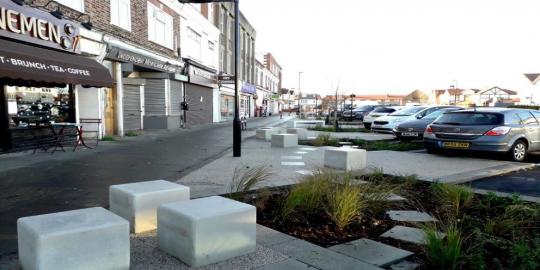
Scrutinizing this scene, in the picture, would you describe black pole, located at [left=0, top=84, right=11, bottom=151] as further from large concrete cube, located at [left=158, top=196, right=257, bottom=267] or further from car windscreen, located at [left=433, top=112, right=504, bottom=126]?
car windscreen, located at [left=433, top=112, right=504, bottom=126]

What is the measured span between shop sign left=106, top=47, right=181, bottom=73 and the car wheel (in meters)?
13.8

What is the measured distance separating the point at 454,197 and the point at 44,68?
9853 millimetres

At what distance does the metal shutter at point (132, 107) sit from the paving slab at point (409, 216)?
52.0 feet

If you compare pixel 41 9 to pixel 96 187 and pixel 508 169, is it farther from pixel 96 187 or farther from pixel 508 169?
pixel 508 169

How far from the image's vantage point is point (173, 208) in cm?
373

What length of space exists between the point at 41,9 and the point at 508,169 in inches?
503

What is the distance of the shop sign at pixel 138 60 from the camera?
15.5 metres

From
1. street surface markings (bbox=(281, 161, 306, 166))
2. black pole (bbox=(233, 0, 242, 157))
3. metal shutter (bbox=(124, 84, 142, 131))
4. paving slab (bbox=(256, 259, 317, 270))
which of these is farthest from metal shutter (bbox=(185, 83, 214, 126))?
paving slab (bbox=(256, 259, 317, 270))

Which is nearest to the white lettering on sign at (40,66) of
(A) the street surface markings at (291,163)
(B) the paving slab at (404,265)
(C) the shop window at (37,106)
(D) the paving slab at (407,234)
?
A: (C) the shop window at (37,106)

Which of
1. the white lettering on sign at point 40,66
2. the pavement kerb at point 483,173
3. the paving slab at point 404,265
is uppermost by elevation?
the white lettering on sign at point 40,66

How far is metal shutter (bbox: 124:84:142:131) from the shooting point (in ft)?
61.1

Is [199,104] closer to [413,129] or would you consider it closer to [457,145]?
[413,129]

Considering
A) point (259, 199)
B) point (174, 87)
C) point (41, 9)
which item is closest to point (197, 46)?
point (174, 87)

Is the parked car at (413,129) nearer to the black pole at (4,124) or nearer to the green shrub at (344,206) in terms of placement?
the green shrub at (344,206)
